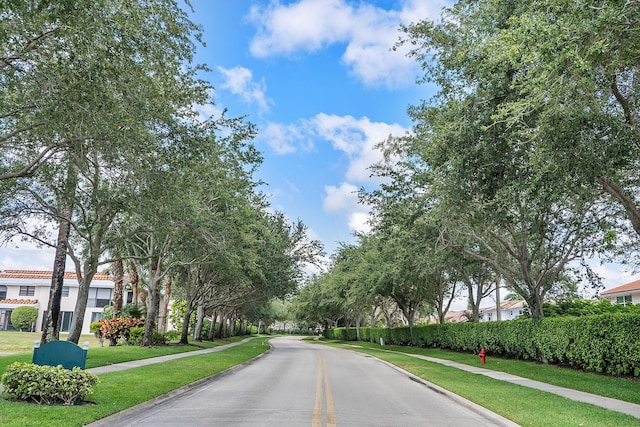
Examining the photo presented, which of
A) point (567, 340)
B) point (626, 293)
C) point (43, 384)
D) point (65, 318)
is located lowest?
point (65, 318)

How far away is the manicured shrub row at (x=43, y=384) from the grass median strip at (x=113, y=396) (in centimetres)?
30

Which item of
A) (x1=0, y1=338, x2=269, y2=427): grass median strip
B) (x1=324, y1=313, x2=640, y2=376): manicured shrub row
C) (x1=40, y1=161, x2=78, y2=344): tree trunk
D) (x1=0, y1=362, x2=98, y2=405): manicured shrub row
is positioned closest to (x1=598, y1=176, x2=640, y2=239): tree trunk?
(x1=324, y1=313, x2=640, y2=376): manicured shrub row

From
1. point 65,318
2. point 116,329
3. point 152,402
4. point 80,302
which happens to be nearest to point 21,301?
point 65,318

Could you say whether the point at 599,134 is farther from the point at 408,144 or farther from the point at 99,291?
the point at 99,291

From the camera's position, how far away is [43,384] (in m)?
8.52

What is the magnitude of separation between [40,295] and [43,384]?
176 feet

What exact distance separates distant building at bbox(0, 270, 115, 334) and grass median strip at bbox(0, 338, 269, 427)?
135 feet

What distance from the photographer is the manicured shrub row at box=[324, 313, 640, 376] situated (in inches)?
599

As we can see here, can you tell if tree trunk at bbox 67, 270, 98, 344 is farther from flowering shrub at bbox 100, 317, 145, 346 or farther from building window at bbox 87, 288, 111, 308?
building window at bbox 87, 288, 111, 308

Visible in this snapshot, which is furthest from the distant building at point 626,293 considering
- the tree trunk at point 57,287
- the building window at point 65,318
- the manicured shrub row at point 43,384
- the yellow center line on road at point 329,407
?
the building window at point 65,318

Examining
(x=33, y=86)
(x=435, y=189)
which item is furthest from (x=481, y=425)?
(x=33, y=86)

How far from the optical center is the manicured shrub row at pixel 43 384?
851 centimetres

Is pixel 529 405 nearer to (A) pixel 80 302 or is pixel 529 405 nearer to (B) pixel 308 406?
(B) pixel 308 406

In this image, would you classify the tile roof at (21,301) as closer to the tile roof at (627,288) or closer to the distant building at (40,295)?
the distant building at (40,295)
